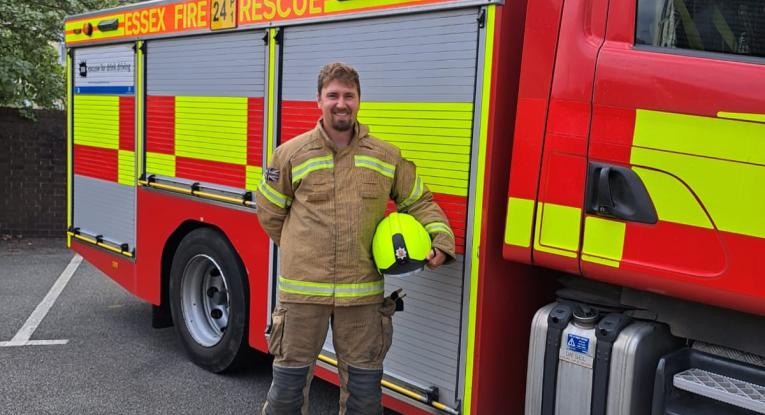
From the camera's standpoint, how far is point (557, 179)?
9.36ft

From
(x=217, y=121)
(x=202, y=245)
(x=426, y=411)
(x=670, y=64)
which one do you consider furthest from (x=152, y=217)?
(x=670, y=64)

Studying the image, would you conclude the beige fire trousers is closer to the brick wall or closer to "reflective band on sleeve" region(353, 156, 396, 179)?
"reflective band on sleeve" region(353, 156, 396, 179)

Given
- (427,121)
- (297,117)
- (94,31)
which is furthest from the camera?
(94,31)

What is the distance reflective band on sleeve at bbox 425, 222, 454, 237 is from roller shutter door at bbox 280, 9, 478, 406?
74 mm

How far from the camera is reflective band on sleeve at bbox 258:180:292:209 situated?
3.34 meters

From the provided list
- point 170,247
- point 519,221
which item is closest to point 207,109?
point 170,247

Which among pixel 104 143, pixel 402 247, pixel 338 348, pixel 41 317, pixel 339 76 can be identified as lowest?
pixel 41 317

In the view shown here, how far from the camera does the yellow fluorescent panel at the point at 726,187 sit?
7.92 feet

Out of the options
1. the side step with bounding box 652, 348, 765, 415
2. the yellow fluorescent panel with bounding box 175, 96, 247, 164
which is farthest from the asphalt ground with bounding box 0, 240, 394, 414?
the side step with bounding box 652, 348, 765, 415

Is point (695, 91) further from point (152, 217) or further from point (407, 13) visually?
point (152, 217)

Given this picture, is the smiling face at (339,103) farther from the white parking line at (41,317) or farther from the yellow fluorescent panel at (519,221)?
the white parking line at (41,317)

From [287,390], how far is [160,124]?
246 centimetres

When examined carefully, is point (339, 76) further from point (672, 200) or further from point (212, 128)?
point (212, 128)

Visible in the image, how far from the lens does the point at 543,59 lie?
291 cm
